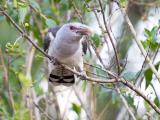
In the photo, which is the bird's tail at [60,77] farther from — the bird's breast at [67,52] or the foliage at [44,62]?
the bird's breast at [67,52]

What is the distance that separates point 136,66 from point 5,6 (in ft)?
7.27

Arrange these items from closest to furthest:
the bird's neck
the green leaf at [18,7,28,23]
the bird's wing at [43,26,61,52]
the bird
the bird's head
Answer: the green leaf at [18,7,28,23] → the bird's head → the bird → the bird's neck → the bird's wing at [43,26,61,52]

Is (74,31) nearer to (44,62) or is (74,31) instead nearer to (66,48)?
(66,48)

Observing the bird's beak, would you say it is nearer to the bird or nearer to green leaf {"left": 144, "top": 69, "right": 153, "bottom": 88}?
the bird

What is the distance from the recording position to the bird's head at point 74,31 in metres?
3.16

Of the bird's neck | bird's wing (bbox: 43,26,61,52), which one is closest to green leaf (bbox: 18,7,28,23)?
the bird's neck

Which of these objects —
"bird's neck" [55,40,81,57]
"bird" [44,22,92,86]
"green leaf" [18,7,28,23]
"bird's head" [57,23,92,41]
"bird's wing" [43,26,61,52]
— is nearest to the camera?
"green leaf" [18,7,28,23]

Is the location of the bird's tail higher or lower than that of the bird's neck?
lower

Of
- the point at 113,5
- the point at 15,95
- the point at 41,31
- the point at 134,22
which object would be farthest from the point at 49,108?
the point at 113,5

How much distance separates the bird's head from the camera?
3162mm

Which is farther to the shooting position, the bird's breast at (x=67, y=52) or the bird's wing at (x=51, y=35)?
the bird's wing at (x=51, y=35)

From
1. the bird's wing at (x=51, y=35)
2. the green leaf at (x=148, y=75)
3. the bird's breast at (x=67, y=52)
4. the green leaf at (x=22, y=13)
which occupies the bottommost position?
the green leaf at (x=148, y=75)

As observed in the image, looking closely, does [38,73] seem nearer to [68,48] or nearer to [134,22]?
[134,22]

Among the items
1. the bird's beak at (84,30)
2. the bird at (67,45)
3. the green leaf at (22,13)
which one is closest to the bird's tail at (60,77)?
the bird at (67,45)
